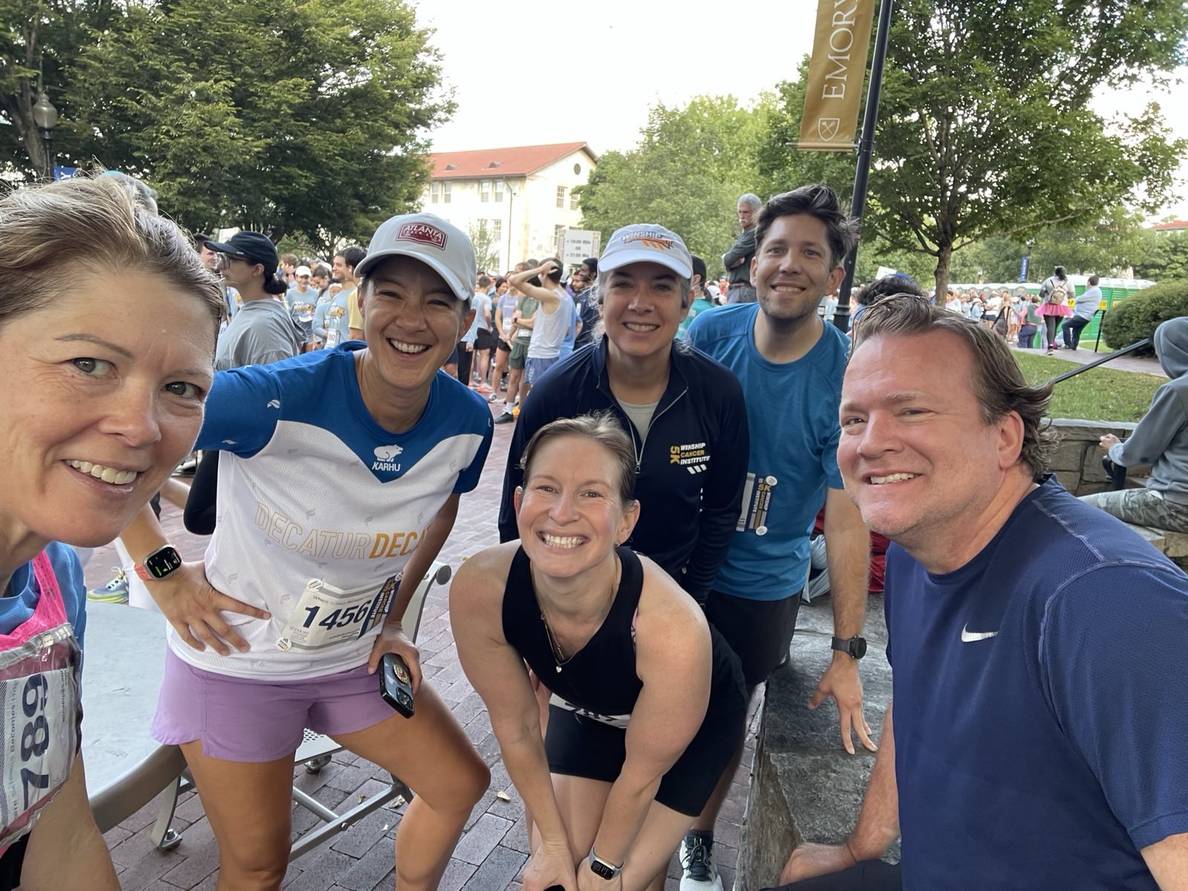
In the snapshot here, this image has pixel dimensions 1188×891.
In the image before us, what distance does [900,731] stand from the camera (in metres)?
1.68

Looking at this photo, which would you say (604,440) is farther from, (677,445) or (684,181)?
(684,181)

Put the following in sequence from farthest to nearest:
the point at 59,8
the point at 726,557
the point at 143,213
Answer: the point at 59,8 < the point at 726,557 < the point at 143,213

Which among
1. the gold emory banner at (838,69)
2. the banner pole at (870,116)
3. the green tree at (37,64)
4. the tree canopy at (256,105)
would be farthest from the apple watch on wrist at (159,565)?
the tree canopy at (256,105)

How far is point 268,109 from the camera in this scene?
25625 millimetres

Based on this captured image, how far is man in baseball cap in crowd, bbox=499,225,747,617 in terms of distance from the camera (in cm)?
238

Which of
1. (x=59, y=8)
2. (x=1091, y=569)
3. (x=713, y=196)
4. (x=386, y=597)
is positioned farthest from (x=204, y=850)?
(x=713, y=196)

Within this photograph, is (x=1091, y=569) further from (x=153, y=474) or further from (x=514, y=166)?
(x=514, y=166)

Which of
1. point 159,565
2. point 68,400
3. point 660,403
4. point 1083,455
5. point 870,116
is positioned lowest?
point 1083,455

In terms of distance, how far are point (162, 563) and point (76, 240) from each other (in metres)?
1.24

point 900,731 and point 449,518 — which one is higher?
point 449,518

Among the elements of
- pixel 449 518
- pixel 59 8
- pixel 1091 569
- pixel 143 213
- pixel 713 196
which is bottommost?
pixel 449 518

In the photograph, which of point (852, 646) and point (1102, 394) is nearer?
point (852, 646)

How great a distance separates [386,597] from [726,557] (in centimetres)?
122

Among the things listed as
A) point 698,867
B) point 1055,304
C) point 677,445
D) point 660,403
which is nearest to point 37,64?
point 660,403
